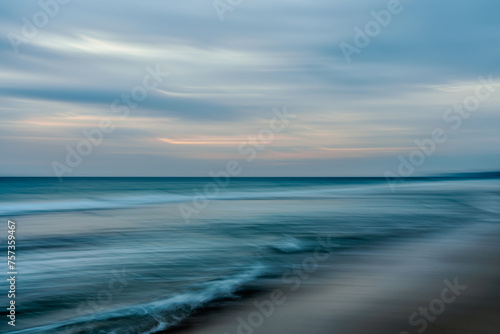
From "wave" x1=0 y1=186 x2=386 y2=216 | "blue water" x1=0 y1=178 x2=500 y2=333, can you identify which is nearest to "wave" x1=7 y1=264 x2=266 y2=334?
"blue water" x1=0 y1=178 x2=500 y2=333

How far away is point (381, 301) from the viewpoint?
5.66 m

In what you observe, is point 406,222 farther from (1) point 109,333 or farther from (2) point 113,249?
(1) point 109,333

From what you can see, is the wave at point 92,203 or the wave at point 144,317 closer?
the wave at point 144,317

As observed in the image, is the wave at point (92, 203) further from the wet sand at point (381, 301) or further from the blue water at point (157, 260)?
the wet sand at point (381, 301)

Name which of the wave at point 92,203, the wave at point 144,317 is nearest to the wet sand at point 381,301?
the wave at point 144,317

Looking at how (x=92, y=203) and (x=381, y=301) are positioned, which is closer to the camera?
(x=381, y=301)

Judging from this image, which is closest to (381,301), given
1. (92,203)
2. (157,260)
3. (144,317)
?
(144,317)

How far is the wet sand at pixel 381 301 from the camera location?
4801mm

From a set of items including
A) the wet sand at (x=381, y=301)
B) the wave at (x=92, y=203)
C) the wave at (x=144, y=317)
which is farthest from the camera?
the wave at (x=92, y=203)

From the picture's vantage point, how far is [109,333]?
15.7ft

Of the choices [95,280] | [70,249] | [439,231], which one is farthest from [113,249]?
[439,231]

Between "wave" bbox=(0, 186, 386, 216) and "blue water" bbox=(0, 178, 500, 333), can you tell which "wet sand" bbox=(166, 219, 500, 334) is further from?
"wave" bbox=(0, 186, 386, 216)

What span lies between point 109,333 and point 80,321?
0.59m

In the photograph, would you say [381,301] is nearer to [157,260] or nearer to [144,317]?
[144,317]
